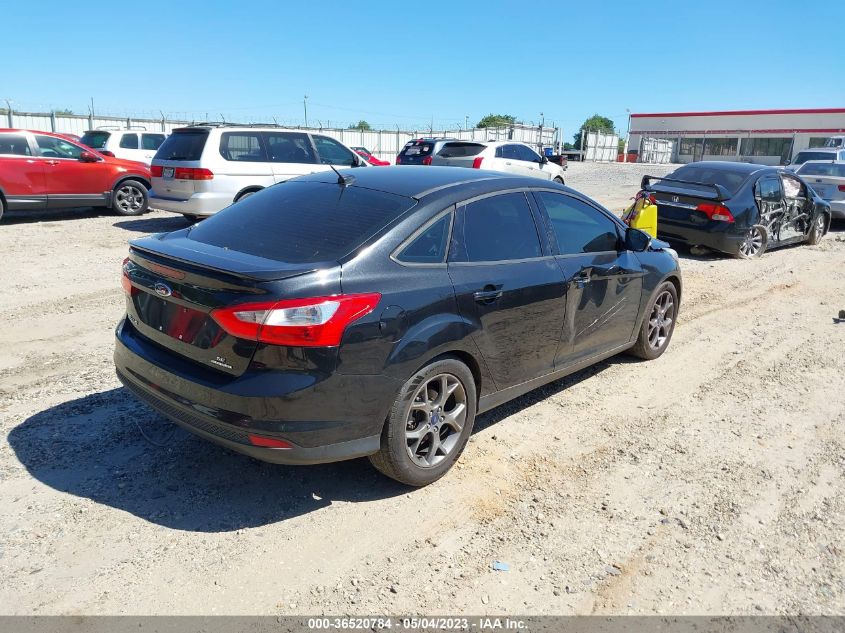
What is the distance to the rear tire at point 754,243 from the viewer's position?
10868 mm

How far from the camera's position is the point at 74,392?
4746 mm

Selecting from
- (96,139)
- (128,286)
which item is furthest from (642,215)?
(96,139)

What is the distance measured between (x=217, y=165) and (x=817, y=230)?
1106cm

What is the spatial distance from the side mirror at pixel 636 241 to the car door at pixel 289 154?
7.18 metres

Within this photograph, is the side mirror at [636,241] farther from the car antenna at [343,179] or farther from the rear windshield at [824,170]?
the rear windshield at [824,170]

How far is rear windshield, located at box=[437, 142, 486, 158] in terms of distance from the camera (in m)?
18.2

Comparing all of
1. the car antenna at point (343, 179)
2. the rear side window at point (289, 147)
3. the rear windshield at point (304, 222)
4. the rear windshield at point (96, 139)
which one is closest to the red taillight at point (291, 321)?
the rear windshield at point (304, 222)

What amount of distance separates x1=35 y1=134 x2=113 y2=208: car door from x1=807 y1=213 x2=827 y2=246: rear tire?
44.8 ft

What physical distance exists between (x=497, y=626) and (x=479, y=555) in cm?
46

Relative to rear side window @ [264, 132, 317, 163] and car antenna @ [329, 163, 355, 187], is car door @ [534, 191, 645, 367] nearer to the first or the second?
car antenna @ [329, 163, 355, 187]

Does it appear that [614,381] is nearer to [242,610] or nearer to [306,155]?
[242,610]

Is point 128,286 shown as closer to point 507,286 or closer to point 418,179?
point 418,179

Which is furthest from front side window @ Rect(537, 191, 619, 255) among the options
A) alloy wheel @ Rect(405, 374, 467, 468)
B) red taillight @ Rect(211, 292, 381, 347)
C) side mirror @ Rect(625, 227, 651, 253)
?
red taillight @ Rect(211, 292, 381, 347)

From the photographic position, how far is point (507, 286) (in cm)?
400
